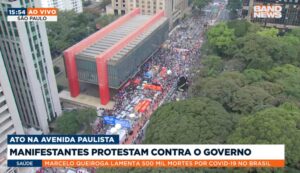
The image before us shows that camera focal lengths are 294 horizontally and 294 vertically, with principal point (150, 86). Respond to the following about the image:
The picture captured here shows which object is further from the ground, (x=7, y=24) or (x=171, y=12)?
(x=7, y=24)

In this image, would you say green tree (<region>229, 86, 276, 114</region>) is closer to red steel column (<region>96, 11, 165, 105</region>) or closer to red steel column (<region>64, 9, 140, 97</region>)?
red steel column (<region>96, 11, 165, 105</region>)

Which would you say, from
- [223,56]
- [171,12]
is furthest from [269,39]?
[171,12]

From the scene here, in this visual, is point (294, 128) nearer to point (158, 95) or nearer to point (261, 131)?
point (261, 131)

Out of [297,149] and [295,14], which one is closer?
[297,149]

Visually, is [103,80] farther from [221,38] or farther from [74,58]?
[221,38]

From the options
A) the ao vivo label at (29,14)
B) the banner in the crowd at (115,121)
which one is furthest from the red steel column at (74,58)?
the banner in the crowd at (115,121)

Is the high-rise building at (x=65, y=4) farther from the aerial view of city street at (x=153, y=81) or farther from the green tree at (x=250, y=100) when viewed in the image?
the green tree at (x=250, y=100)
